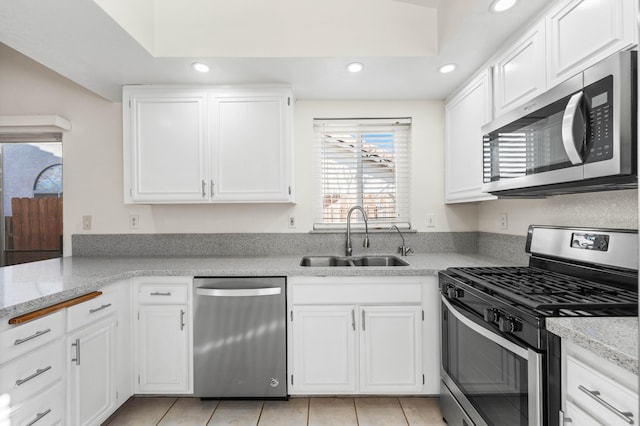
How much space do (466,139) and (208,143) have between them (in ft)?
5.84

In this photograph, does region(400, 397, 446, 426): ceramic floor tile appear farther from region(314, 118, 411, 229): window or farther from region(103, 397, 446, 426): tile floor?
region(314, 118, 411, 229): window

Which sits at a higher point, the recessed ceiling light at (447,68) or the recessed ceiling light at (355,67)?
the recessed ceiling light at (355,67)

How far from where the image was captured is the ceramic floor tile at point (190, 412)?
1993 millimetres

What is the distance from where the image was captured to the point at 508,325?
124cm

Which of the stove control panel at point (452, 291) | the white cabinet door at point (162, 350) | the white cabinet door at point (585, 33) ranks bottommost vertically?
the white cabinet door at point (162, 350)

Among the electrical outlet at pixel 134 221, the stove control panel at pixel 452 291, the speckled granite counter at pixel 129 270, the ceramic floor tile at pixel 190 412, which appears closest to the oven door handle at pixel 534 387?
the stove control panel at pixel 452 291

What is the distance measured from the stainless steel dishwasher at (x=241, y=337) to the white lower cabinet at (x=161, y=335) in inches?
4.1

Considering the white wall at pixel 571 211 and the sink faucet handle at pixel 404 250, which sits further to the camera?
the sink faucet handle at pixel 404 250

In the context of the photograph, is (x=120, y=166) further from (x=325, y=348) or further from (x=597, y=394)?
(x=597, y=394)

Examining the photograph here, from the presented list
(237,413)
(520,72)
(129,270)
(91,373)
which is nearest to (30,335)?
(91,373)

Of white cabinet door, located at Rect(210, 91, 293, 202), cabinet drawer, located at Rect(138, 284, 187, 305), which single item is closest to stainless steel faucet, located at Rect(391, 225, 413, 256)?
white cabinet door, located at Rect(210, 91, 293, 202)

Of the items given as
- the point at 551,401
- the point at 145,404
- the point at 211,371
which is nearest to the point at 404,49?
the point at 551,401

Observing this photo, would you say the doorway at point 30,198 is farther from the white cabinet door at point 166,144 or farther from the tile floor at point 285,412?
the tile floor at point 285,412

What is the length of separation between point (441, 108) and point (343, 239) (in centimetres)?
132
